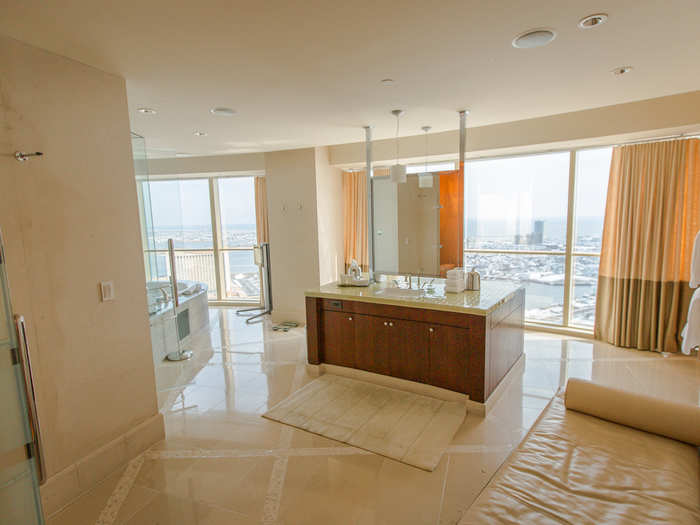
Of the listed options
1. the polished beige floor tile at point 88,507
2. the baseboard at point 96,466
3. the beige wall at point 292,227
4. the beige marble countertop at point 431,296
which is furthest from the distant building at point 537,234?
the polished beige floor tile at point 88,507

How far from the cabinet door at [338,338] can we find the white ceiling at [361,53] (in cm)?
195

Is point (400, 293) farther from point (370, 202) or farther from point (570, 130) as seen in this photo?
point (570, 130)

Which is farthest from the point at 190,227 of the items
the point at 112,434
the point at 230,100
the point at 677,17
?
the point at 677,17

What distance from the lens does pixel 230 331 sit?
5.41 meters

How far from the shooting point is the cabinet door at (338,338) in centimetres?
358

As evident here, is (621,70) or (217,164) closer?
(621,70)

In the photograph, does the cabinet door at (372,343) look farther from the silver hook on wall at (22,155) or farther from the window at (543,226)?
the window at (543,226)

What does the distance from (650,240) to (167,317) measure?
5.32 meters

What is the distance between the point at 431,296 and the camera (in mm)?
3322

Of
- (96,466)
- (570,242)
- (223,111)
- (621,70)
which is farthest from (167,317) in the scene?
(570,242)

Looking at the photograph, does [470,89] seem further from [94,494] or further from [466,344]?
[94,494]

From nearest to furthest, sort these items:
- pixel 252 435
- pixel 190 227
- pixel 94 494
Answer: pixel 94 494 < pixel 252 435 < pixel 190 227

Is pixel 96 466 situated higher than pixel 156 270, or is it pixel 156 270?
pixel 156 270

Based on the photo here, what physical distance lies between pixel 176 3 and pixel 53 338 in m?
1.86
